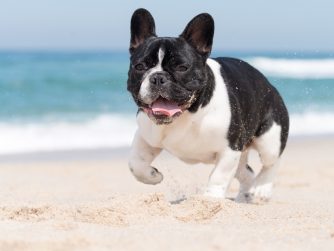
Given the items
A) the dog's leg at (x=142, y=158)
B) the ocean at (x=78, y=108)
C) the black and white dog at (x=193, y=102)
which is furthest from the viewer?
the ocean at (x=78, y=108)

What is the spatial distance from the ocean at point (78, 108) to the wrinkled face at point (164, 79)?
6.01m

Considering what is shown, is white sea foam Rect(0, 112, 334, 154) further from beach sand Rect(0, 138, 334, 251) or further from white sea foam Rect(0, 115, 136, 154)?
beach sand Rect(0, 138, 334, 251)

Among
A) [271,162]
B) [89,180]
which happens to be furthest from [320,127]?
[271,162]

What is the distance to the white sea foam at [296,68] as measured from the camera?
30047mm

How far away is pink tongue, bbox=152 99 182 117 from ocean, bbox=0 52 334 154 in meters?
6.06

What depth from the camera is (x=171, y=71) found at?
5527 mm

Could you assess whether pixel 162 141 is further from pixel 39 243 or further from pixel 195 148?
pixel 39 243

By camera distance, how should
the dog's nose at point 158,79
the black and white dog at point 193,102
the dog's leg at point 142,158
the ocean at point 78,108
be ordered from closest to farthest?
the dog's nose at point 158,79
the black and white dog at point 193,102
the dog's leg at point 142,158
the ocean at point 78,108

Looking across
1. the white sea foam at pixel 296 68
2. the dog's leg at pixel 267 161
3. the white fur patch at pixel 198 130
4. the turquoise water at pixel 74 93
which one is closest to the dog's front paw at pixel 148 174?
the white fur patch at pixel 198 130

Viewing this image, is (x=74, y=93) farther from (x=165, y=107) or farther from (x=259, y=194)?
(x=165, y=107)

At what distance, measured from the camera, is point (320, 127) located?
575 inches

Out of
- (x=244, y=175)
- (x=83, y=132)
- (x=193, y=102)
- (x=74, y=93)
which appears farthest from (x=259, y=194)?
(x=74, y=93)

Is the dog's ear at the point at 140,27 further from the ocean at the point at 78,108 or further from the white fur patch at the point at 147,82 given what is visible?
the ocean at the point at 78,108

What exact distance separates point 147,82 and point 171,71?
241 millimetres
